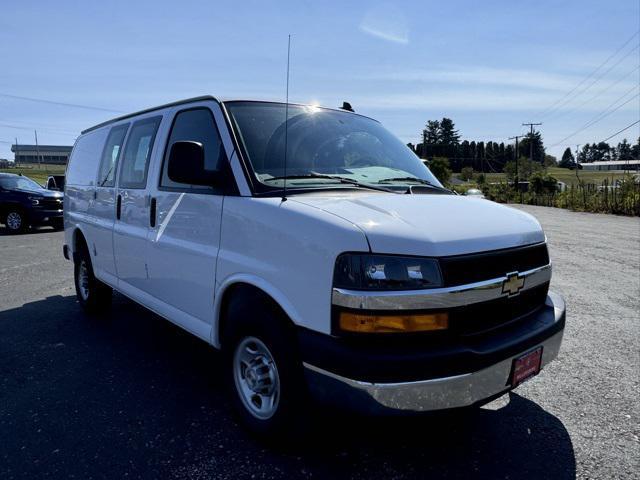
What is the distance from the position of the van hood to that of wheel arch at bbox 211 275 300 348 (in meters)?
0.50

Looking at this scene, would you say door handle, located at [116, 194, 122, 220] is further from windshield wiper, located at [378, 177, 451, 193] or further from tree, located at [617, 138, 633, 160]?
tree, located at [617, 138, 633, 160]

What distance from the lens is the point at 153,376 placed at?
12.2 feet

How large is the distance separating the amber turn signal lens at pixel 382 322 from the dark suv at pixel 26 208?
45.8ft

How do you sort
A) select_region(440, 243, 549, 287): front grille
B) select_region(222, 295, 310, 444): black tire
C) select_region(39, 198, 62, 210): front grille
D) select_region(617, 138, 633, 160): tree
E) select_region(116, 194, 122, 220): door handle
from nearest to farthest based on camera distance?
select_region(440, 243, 549, 287): front grille < select_region(222, 295, 310, 444): black tire < select_region(116, 194, 122, 220): door handle < select_region(39, 198, 62, 210): front grille < select_region(617, 138, 633, 160): tree

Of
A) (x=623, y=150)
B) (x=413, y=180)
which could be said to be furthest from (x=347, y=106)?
(x=623, y=150)

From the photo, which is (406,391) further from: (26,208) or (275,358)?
(26,208)

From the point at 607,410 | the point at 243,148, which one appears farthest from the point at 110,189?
the point at 607,410

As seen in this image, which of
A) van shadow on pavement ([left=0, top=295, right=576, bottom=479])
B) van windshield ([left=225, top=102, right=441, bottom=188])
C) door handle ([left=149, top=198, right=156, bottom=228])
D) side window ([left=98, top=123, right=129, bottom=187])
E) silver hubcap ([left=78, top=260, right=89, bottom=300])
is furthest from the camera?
silver hubcap ([left=78, top=260, right=89, bottom=300])

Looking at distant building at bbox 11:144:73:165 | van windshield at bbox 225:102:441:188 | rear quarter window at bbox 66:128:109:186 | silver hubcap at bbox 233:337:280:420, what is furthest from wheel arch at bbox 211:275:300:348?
distant building at bbox 11:144:73:165

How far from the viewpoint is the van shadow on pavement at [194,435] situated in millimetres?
2537

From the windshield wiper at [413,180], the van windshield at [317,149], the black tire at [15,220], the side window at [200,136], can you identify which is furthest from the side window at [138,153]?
the black tire at [15,220]

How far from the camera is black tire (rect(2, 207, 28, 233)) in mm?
13914

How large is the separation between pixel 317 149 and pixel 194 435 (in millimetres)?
2000

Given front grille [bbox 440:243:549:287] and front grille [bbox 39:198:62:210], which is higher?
front grille [bbox 440:243:549:287]
